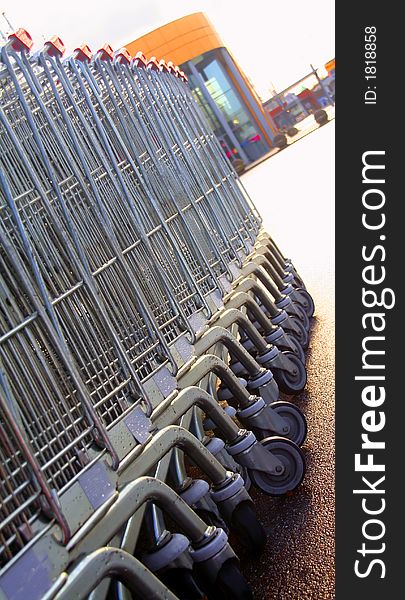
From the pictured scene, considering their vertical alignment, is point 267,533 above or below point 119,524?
below

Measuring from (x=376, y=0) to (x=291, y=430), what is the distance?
235 centimetres

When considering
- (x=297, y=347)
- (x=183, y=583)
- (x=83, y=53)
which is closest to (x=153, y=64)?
(x=83, y=53)

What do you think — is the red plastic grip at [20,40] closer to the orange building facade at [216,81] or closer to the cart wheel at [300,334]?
the cart wheel at [300,334]

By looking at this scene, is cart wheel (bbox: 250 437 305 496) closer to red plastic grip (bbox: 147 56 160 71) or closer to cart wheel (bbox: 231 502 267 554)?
cart wheel (bbox: 231 502 267 554)

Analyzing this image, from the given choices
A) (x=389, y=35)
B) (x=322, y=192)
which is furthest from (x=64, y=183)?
(x=322, y=192)

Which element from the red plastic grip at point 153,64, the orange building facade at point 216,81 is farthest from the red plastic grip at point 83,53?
the orange building facade at point 216,81

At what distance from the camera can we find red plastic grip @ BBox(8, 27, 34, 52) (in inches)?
112

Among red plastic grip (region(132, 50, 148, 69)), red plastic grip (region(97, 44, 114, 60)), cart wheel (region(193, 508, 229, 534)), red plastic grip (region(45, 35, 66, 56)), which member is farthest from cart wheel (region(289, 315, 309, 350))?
red plastic grip (region(45, 35, 66, 56))

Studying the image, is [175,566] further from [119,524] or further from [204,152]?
[204,152]

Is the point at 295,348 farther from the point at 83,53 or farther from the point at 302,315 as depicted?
the point at 83,53

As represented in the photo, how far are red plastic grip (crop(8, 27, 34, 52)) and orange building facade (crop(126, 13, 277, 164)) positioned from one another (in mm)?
31708

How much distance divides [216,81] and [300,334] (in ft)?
105

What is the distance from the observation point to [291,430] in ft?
12.1

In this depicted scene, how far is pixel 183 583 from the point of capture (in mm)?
2582
